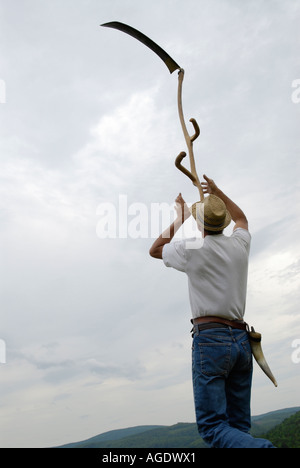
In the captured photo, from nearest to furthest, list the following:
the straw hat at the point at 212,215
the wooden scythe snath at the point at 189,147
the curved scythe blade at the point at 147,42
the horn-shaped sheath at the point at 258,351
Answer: the horn-shaped sheath at the point at 258,351 → the straw hat at the point at 212,215 → the wooden scythe snath at the point at 189,147 → the curved scythe blade at the point at 147,42

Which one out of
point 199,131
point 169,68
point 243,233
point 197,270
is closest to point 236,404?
point 197,270

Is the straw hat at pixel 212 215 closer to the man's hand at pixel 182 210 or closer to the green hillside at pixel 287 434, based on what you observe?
the man's hand at pixel 182 210

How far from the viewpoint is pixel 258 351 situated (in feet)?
12.3

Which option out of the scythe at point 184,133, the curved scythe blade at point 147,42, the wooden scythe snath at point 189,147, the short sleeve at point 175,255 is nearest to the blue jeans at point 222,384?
the scythe at point 184,133

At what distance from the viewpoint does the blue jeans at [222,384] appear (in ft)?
10.7

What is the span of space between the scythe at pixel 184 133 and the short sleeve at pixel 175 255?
2.58 ft

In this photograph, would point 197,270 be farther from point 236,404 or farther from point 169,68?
point 169,68

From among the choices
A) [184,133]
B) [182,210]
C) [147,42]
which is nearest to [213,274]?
[182,210]

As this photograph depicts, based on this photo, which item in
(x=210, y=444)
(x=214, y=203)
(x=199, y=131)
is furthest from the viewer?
(x=199, y=131)

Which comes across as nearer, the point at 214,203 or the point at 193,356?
the point at 193,356

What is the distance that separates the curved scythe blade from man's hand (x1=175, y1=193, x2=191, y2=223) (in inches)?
91.1

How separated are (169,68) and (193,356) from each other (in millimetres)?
3831
